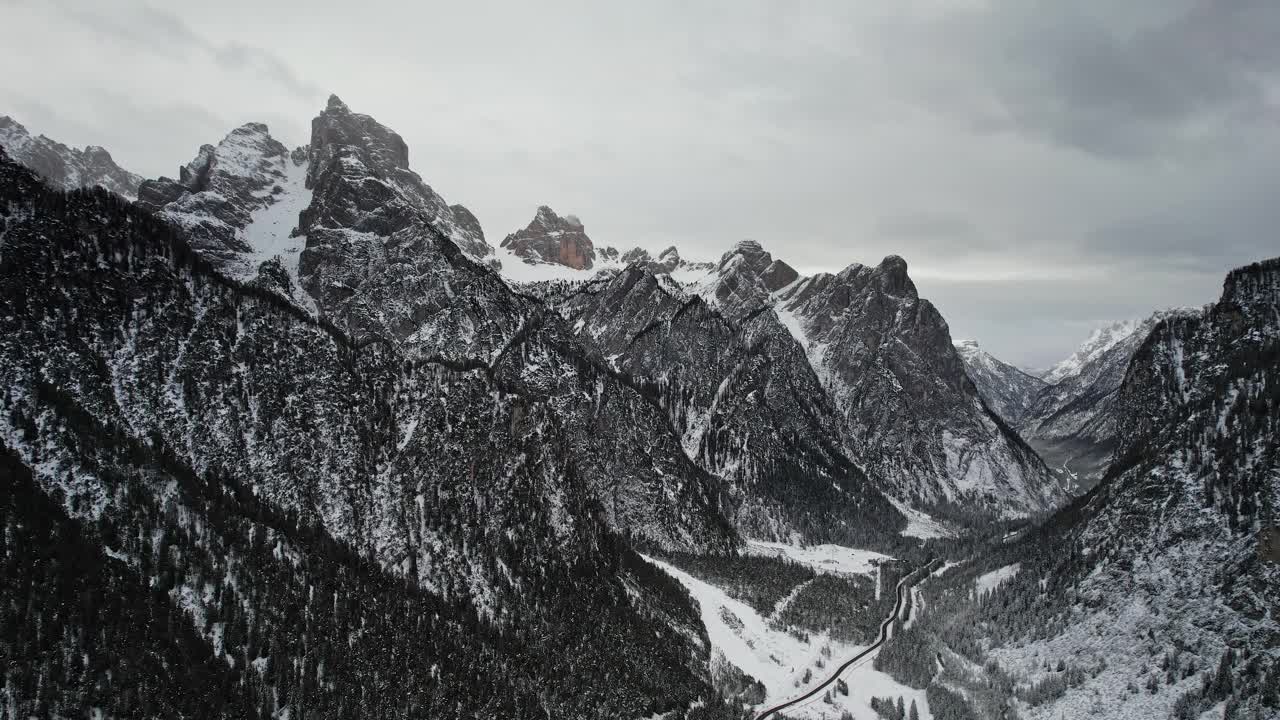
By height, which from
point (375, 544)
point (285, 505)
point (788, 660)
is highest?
point (285, 505)

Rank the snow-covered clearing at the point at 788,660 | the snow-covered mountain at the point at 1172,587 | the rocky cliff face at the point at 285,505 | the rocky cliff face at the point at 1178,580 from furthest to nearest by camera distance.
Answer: the snow-covered clearing at the point at 788,660, the snow-covered mountain at the point at 1172,587, the rocky cliff face at the point at 1178,580, the rocky cliff face at the point at 285,505

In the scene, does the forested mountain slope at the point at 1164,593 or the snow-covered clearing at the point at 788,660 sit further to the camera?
the snow-covered clearing at the point at 788,660

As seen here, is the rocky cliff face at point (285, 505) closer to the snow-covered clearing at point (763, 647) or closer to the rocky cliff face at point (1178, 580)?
the snow-covered clearing at point (763, 647)

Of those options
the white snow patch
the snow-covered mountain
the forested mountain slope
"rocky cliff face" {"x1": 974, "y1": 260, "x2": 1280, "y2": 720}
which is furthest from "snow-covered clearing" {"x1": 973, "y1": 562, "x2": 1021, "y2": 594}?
the white snow patch

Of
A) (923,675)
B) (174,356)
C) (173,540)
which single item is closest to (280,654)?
(173,540)

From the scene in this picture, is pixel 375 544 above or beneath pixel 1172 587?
above

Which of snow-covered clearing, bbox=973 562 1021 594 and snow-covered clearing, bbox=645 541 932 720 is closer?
snow-covered clearing, bbox=645 541 932 720

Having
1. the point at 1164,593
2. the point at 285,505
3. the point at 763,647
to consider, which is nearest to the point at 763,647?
the point at 763,647

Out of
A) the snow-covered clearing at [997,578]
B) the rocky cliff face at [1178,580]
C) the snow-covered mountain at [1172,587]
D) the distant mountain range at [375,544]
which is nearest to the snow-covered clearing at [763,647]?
the distant mountain range at [375,544]

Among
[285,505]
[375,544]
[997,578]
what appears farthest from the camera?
[997,578]

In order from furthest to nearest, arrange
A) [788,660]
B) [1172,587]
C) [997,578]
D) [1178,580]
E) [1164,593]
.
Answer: [997,578]
[788,660]
[1164,593]
[1178,580]
[1172,587]

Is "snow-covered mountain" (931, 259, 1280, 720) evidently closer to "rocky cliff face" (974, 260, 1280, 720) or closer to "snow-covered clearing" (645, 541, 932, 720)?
"rocky cliff face" (974, 260, 1280, 720)

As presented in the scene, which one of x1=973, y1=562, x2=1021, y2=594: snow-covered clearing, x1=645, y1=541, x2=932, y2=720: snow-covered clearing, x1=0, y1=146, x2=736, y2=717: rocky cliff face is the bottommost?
x1=645, y1=541, x2=932, y2=720: snow-covered clearing

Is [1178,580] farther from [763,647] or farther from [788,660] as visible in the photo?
[763,647]
